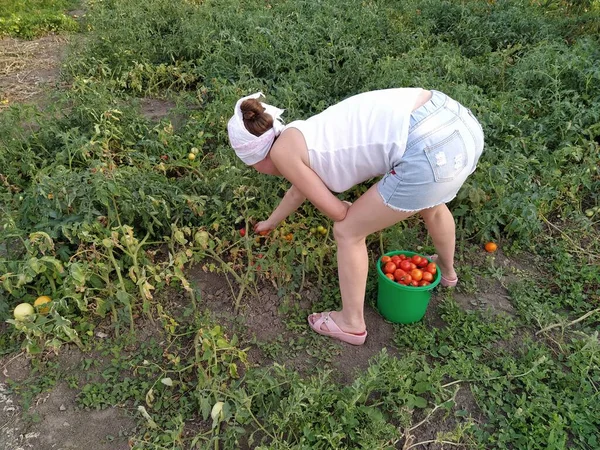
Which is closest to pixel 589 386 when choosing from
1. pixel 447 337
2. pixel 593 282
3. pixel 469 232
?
pixel 447 337

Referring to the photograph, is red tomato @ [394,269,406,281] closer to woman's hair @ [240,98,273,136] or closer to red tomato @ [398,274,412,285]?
red tomato @ [398,274,412,285]

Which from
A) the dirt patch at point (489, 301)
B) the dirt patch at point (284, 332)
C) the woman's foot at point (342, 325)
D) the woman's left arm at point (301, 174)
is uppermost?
the woman's left arm at point (301, 174)

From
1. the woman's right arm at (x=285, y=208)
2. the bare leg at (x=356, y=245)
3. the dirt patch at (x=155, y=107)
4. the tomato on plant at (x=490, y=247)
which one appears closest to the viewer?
the bare leg at (x=356, y=245)

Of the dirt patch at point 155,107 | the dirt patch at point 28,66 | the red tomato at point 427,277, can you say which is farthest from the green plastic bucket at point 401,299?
the dirt patch at point 28,66

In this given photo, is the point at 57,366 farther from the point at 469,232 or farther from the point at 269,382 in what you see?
the point at 469,232

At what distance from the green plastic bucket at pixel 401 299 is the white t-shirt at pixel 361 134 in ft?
2.08

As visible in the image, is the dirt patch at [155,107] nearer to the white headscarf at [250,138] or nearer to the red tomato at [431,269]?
the white headscarf at [250,138]

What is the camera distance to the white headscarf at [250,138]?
186 cm

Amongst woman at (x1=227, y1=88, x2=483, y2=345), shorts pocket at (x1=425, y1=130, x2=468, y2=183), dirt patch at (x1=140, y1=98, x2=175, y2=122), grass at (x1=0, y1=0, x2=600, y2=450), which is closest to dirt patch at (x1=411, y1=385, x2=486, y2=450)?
grass at (x1=0, y1=0, x2=600, y2=450)

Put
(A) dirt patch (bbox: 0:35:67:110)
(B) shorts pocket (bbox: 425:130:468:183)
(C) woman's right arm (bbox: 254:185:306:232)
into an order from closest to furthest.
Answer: (B) shorts pocket (bbox: 425:130:468:183)
(C) woman's right arm (bbox: 254:185:306:232)
(A) dirt patch (bbox: 0:35:67:110)

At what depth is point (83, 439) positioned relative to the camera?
6.58ft

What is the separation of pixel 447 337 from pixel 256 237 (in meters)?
1.10

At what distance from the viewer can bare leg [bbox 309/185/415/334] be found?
196cm

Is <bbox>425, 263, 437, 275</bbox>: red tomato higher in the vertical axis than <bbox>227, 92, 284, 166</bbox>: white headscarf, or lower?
lower
